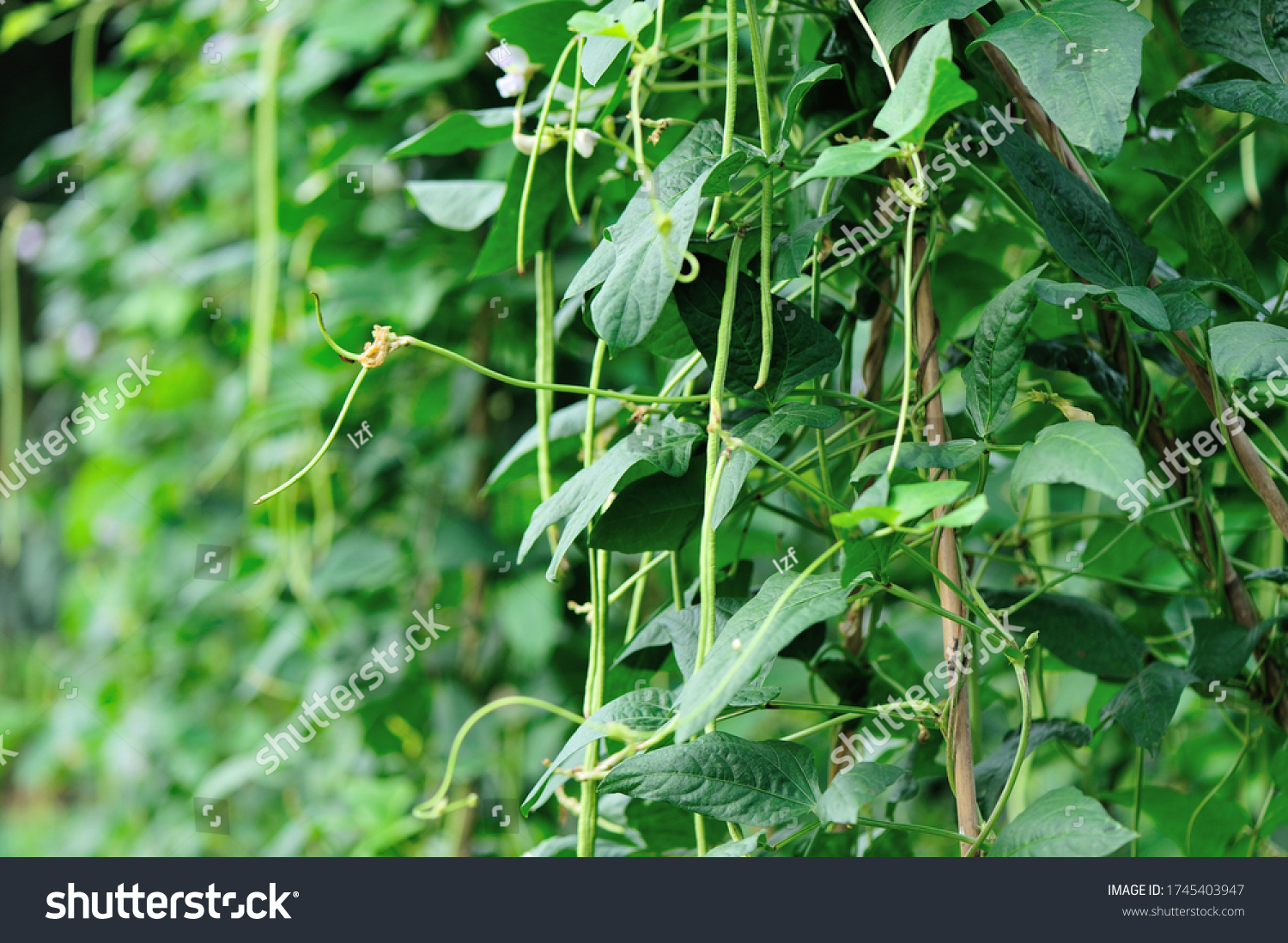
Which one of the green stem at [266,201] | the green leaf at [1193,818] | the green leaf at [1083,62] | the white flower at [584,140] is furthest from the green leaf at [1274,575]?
the green stem at [266,201]

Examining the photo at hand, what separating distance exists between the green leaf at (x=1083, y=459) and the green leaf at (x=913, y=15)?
0.13 metres

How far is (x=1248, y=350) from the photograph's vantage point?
29 centimetres

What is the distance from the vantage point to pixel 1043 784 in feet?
3.12

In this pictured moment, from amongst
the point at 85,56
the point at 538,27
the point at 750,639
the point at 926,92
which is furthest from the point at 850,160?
the point at 85,56

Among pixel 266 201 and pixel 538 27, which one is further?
pixel 266 201

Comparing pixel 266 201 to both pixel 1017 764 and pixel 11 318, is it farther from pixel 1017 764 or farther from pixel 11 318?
pixel 1017 764

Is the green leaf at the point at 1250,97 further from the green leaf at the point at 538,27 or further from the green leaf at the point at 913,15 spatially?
the green leaf at the point at 538,27

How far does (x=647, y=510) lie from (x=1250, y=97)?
258mm

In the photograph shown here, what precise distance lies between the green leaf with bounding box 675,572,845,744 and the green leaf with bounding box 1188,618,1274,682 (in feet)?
0.69

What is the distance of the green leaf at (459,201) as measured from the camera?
0.50m

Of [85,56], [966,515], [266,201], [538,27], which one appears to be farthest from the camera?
[85,56]

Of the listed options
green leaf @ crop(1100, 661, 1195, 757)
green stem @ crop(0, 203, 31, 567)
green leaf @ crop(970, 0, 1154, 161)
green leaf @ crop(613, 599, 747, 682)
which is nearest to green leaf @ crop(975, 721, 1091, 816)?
green leaf @ crop(1100, 661, 1195, 757)

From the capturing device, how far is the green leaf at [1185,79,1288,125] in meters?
0.33

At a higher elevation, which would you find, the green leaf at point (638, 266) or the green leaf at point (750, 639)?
the green leaf at point (638, 266)
